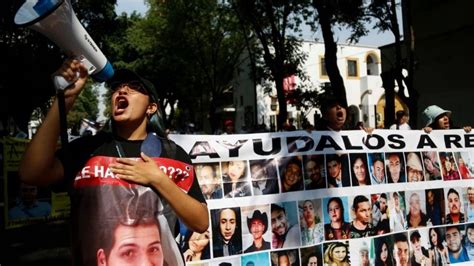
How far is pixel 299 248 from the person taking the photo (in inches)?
156

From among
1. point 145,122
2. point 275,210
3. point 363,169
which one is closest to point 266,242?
point 275,210

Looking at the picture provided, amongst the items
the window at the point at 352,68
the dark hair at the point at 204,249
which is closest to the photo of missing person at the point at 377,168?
the dark hair at the point at 204,249

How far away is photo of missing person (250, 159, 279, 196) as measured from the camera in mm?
3924

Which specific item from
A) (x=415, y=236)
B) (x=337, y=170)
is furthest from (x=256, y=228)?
(x=415, y=236)

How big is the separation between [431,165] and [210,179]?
212 centimetres

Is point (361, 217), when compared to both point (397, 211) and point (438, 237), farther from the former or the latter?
point (438, 237)

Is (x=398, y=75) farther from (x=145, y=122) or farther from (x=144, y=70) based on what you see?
(x=144, y=70)

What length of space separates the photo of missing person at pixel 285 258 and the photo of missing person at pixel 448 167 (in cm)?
168

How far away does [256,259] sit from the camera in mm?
3832

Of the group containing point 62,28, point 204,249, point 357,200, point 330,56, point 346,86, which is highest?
point 346,86

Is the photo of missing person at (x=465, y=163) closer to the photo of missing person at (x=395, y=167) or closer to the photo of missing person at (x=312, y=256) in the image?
the photo of missing person at (x=395, y=167)

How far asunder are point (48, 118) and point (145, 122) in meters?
0.36

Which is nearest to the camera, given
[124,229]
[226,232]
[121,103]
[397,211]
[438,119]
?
[124,229]

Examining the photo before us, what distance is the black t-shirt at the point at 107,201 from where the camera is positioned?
1825mm
